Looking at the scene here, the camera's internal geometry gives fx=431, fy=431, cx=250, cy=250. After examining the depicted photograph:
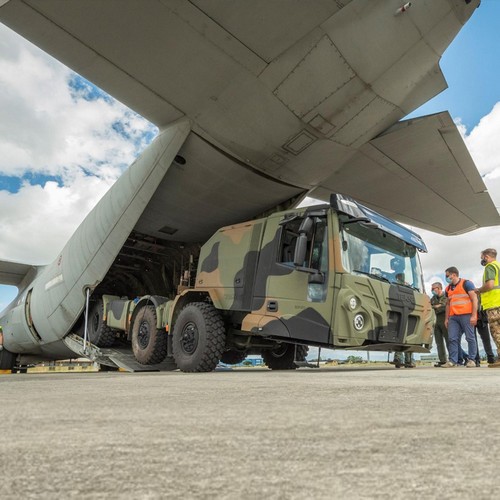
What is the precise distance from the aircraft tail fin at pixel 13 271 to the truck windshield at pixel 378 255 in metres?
9.07

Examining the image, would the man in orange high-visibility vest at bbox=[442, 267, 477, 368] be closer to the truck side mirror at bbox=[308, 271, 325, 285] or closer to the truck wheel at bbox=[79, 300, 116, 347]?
the truck side mirror at bbox=[308, 271, 325, 285]

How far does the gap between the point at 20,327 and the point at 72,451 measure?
1033cm

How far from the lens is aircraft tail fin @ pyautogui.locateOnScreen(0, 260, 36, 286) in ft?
35.4

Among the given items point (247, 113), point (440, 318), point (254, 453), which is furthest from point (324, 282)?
point (440, 318)

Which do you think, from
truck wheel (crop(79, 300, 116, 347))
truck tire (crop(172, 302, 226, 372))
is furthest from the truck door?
truck wheel (crop(79, 300, 116, 347))

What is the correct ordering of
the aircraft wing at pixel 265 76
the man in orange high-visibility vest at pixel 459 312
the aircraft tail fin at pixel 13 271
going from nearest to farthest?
the aircraft wing at pixel 265 76, the man in orange high-visibility vest at pixel 459 312, the aircraft tail fin at pixel 13 271

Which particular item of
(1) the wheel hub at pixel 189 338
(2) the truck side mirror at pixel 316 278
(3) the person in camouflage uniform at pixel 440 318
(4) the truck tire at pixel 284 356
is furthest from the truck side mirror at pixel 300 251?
(3) the person in camouflage uniform at pixel 440 318

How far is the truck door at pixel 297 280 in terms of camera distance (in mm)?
4605

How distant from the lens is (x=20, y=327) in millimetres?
9781

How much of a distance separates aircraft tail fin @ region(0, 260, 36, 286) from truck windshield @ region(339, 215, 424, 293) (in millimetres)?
9072

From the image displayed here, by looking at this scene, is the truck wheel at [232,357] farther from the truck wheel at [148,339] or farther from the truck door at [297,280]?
the truck door at [297,280]

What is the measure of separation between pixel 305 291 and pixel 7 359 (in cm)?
1006

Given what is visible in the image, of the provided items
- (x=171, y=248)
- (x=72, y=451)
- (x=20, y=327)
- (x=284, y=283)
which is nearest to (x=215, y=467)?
(x=72, y=451)

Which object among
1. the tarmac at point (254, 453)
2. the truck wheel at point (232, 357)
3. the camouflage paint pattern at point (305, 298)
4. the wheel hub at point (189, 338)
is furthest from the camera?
the truck wheel at point (232, 357)
